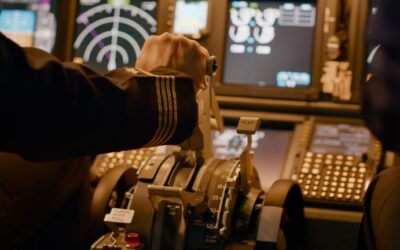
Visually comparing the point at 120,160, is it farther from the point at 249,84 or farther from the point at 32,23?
the point at 32,23

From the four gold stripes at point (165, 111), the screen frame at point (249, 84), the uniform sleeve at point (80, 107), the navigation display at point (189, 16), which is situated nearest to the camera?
the uniform sleeve at point (80, 107)

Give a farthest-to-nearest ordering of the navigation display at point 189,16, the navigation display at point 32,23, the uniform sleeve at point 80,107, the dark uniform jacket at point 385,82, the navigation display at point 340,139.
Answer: the navigation display at point 32,23, the navigation display at point 189,16, the navigation display at point 340,139, the uniform sleeve at point 80,107, the dark uniform jacket at point 385,82

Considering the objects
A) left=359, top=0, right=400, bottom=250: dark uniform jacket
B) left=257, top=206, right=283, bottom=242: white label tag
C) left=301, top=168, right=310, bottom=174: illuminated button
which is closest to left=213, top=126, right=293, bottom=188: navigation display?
left=301, top=168, right=310, bottom=174: illuminated button

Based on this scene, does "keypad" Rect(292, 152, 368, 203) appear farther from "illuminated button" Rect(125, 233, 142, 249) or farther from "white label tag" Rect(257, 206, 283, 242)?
"illuminated button" Rect(125, 233, 142, 249)

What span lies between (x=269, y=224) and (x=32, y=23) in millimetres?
1317

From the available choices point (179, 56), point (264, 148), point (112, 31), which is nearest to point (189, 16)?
point (112, 31)

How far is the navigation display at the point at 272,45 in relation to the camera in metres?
2.14

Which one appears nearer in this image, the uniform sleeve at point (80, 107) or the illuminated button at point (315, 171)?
the uniform sleeve at point (80, 107)

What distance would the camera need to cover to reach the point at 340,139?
6.47 ft

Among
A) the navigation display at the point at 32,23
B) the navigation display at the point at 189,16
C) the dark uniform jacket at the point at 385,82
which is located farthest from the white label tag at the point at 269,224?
the navigation display at the point at 32,23

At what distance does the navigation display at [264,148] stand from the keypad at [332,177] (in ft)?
0.30

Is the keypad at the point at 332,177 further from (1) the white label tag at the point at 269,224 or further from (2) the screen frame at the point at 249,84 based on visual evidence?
(1) the white label tag at the point at 269,224

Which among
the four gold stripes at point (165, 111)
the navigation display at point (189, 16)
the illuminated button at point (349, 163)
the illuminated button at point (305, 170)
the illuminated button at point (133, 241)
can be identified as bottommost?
the illuminated button at point (133, 241)

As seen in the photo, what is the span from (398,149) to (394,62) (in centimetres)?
9
